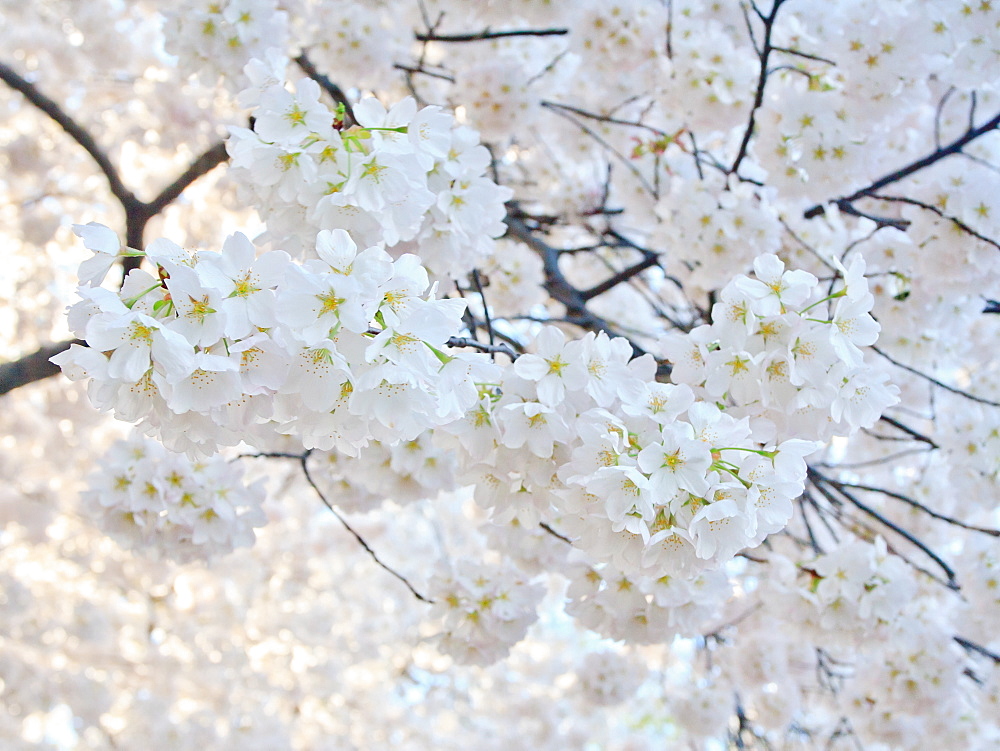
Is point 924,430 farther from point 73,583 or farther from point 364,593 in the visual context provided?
point 73,583

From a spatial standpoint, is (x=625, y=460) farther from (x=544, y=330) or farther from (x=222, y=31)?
(x=222, y=31)

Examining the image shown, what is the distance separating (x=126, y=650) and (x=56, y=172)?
4.28m

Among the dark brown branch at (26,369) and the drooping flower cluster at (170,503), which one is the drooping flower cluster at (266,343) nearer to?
the drooping flower cluster at (170,503)

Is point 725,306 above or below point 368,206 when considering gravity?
below

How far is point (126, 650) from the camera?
666cm

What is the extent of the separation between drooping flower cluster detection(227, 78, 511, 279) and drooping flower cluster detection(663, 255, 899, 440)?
0.61m

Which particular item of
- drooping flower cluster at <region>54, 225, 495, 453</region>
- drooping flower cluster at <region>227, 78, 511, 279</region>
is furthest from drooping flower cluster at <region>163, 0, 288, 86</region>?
drooping flower cluster at <region>54, 225, 495, 453</region>

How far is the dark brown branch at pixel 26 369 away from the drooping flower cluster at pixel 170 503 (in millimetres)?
687

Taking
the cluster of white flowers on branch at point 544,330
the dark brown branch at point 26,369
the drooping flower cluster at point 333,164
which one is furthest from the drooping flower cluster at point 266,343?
the dark brown branch at point 26,369

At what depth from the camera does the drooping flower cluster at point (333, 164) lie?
1404 millimetres

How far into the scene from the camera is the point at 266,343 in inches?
40.6

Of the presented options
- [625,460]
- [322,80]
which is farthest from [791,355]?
[322,80]

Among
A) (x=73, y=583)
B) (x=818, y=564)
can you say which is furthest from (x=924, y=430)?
(x=73, y=583)

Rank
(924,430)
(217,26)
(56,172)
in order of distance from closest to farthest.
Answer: (217,26) → (924,430) → (56,172)
